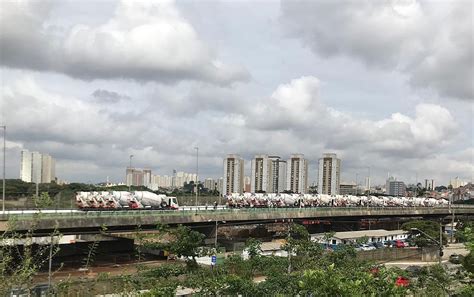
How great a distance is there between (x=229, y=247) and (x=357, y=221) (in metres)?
60.4

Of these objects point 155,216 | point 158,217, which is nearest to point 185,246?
point 155,216

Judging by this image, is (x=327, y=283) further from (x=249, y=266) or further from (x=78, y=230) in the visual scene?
(x=78, y=230)

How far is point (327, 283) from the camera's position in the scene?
10.6m

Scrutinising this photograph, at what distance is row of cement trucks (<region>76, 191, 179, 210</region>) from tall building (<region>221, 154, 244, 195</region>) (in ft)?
332

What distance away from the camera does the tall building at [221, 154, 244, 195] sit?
18038 centimetres

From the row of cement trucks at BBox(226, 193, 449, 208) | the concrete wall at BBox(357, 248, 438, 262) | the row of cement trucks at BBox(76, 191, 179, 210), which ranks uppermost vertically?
the row of cement trucks at BBox(76, 191, 179, 210)

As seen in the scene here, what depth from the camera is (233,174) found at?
181750 millimetres

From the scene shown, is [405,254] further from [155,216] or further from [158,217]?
[155,216]

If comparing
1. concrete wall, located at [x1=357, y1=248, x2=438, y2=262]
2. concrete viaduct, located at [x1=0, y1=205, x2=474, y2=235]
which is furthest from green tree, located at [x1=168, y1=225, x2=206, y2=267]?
concrete wall, located at [x1=357, y1=248, x2=438, y2=262]

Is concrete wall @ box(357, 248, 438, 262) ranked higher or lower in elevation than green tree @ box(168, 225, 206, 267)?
lower

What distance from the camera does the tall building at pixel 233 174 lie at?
18038 centimetres

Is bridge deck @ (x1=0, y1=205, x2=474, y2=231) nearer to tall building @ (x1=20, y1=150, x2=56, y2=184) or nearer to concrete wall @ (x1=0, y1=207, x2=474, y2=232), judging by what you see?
concrete wall @ (x1=0, y1=207, x2=474, y2=232)

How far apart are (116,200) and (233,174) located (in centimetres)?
10847

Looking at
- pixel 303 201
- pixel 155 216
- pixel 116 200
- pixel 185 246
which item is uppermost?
pixel 116 200
